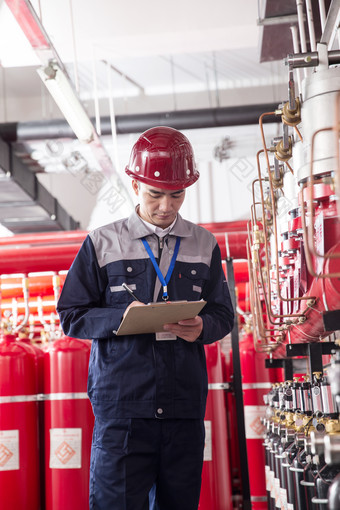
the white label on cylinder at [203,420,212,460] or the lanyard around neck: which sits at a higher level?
the lanyard around neck

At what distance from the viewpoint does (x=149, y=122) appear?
594 cm

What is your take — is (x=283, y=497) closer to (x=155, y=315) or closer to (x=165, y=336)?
(x=165, y=336)

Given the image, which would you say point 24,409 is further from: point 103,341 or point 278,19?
point 278,19

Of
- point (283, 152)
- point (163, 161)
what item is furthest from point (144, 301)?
point (283, 152)

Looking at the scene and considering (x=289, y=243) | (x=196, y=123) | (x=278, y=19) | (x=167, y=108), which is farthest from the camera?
(x=167, y=108)

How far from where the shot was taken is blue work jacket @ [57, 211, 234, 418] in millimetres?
→ 1761

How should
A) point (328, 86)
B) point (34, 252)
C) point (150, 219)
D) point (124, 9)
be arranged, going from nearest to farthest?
point (328, 86) → point (150, 219) → point (34, 252) → point (124, 9)

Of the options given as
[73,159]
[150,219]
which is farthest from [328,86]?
[73,159]

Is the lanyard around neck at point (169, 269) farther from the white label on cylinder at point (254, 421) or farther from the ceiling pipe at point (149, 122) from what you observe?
the ceiling pipe at point (149, 122)

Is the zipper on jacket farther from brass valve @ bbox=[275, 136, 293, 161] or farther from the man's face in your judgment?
brass valve @ bbox=[275, 136, 293, 161]

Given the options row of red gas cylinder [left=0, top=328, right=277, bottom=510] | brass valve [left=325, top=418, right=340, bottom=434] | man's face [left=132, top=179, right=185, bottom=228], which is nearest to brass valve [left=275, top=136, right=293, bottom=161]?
man's face [left=132, top=179, right=185, bottom=228]

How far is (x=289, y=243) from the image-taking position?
1767 millimetres

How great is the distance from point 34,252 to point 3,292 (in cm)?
90

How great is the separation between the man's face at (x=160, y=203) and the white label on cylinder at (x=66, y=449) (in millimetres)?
1822
